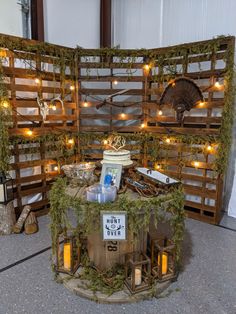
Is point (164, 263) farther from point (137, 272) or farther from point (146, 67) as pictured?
point (146, 67)

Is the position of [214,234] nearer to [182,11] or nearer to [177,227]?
[177,227]

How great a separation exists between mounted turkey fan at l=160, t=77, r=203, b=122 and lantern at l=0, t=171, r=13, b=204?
83.1 inches

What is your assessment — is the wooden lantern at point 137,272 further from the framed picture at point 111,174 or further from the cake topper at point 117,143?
the cake topper at point 117,143

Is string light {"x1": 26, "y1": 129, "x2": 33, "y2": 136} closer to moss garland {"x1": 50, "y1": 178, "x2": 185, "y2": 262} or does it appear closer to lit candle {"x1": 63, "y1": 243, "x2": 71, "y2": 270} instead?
moss garland {"x1": 50, "y1": 178, "x2": 185, "y2": 262}

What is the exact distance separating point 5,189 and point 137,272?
5.69 ft

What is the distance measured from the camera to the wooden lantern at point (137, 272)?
1917mm

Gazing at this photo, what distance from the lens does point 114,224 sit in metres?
1.80

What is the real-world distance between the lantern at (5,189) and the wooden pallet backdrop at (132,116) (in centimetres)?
24

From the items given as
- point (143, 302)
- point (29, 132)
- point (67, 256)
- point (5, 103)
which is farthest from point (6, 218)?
point (143, 302)

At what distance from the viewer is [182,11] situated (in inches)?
141

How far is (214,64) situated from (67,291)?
9.16 ft

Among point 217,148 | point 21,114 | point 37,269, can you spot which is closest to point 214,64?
point 217,148

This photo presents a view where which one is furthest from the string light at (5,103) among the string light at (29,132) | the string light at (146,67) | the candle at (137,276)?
the candle at (137,276)

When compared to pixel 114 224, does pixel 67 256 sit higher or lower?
lower
